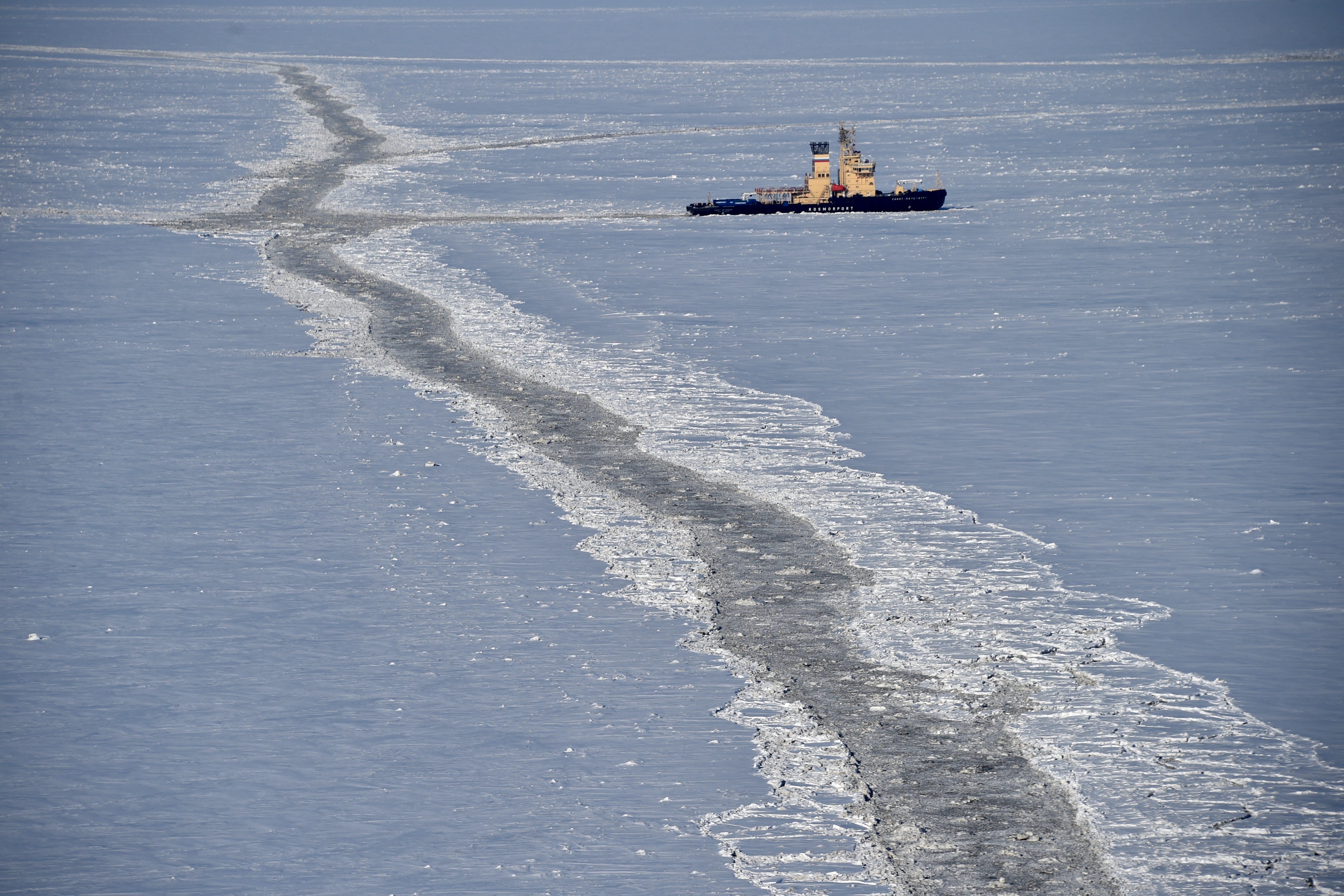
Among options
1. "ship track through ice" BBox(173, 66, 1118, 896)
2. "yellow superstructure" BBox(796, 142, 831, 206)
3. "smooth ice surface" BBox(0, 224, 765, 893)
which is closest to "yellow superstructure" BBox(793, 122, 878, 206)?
"yellow superstructure" BBox(796, 142, 831, 206)

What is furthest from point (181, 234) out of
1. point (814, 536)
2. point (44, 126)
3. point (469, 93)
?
point (469, 93)

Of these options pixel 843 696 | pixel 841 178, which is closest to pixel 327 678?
pixel 843 696

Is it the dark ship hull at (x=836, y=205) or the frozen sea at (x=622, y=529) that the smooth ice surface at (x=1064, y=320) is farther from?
the dark ship hull at (x=836, y=205)

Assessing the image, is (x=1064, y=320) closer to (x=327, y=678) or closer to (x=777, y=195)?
(x=327, y=678)

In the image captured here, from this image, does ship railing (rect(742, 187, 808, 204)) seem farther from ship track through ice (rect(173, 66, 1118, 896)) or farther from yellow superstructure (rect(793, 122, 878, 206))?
ship track through ice (rect(173, 66, 1118, 896))

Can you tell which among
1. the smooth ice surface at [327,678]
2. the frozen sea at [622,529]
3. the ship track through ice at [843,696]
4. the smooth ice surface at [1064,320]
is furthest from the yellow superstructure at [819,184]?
the smooth ice surface at [327,678]

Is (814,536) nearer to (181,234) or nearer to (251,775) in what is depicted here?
(251,775)

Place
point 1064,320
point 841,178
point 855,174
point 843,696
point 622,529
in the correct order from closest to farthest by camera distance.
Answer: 1. point 843,696
2. point 622,529
3. point 1064,320
4. point 841,178
5. point 855,174

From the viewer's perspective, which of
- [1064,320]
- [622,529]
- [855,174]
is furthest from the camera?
[855,174]
